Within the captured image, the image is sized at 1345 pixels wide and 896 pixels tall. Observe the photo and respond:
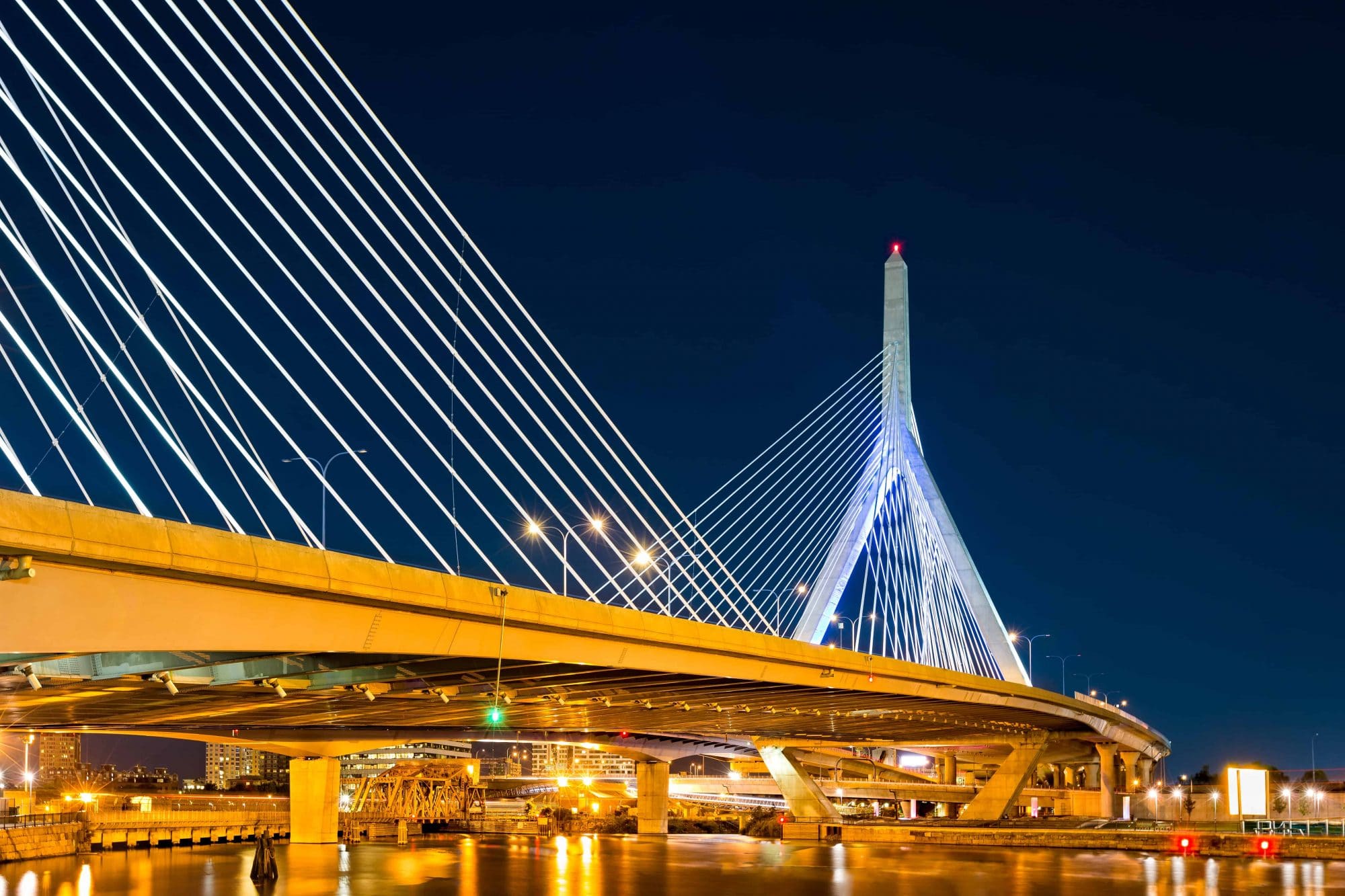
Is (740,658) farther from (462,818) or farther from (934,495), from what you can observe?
(462,818)

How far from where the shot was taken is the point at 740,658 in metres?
39.7

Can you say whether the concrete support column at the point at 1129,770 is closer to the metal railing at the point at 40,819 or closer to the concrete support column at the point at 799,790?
the concrete support column at the point at 799,790

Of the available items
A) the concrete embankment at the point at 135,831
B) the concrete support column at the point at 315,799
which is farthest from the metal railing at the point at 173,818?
the concrete support column at the point at 315,799

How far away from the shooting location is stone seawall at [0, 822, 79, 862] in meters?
44.8

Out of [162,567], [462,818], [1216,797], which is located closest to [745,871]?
[162,567]

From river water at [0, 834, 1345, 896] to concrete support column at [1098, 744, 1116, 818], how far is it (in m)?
36.3

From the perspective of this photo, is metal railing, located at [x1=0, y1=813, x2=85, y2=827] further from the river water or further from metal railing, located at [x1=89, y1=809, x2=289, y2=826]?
the river water

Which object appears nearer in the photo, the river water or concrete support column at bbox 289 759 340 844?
the river water

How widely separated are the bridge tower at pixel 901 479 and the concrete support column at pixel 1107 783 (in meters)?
25.9

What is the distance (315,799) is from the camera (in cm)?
6650

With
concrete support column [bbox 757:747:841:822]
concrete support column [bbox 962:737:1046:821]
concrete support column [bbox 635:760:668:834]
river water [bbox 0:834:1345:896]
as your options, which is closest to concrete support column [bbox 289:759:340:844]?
river water [bbox 0:834:1345:896]

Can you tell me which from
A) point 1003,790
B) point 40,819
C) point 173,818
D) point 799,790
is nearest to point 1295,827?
point 1003,790

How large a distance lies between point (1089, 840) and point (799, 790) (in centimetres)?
2492

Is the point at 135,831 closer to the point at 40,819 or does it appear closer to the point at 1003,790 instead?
the point at 40,819
